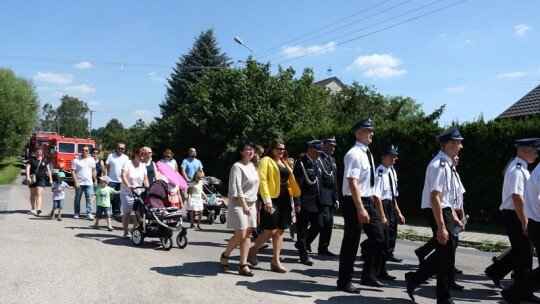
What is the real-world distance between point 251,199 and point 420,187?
9.76 metres

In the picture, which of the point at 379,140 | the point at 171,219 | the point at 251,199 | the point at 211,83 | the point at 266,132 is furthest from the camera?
the point at 211,83

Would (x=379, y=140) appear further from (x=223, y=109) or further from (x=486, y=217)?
(x=223, y=109)

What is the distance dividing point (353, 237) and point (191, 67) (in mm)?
36169

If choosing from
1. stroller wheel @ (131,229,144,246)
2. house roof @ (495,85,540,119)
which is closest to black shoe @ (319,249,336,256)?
stroller wheel @ (131,229,144,246)

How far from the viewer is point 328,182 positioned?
8859 mm

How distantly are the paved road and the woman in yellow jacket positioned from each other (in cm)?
35

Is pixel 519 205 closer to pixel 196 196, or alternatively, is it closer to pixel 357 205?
pixel 357 205

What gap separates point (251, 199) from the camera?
7211 millimetres

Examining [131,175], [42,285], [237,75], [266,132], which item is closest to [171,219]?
[131,175]

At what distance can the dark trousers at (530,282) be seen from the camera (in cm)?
535

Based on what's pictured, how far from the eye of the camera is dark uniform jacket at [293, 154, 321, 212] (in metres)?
8.55

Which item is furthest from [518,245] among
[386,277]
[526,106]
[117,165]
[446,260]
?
[526,106]

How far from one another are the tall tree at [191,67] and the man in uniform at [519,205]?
3548 cm

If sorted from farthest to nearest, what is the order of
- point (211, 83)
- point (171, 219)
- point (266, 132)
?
point (211, 83) < point (266, 132) < point (171, 219)
